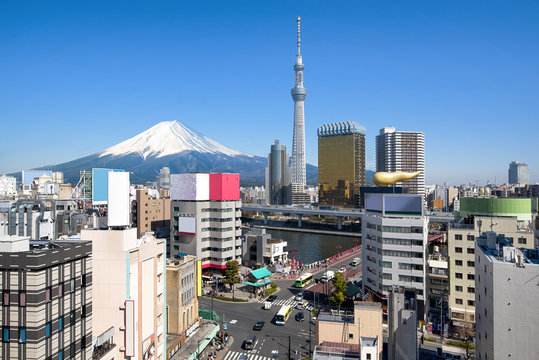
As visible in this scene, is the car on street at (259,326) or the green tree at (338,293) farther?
the green tree at (338,293)

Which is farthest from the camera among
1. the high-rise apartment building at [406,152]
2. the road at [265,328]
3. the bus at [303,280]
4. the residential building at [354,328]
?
the high-rise apartment building at [406,152]

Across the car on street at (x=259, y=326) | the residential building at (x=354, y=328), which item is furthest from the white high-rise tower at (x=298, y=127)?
the residential building at (x=354, y=328)

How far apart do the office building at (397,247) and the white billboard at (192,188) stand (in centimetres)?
1918

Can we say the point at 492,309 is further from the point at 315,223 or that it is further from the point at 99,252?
the point at 315,223

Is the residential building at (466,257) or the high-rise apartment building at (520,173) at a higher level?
the high-rise apartment building at (520,173)

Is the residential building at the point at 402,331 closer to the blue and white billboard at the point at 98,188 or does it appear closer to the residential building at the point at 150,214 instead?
the blue and white billboard at the point at 98,188

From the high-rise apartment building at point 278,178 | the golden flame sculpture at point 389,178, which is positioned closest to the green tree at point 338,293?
the golden flame sculpture at point 389,178

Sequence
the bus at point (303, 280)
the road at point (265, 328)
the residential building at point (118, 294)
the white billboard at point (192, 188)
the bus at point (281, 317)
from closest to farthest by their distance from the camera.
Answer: the residential building at point (118, 294) → the road at point (265, 328) → the bus at point (281, 317) → the bus at point (303, 280) → the white billboard at point (192, 188)

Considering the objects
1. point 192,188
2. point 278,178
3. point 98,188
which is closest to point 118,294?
point 98,188

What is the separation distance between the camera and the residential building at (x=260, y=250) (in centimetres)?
4388

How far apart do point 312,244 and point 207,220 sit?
3508 centimetres

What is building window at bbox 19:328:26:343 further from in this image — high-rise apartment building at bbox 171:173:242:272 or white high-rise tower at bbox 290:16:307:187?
white high-rise tower at bbox 290:16:307:187

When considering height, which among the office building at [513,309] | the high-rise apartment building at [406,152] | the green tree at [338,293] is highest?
the high-rise apartment building at [406,152]

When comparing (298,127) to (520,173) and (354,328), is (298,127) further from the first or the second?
(354,328)
